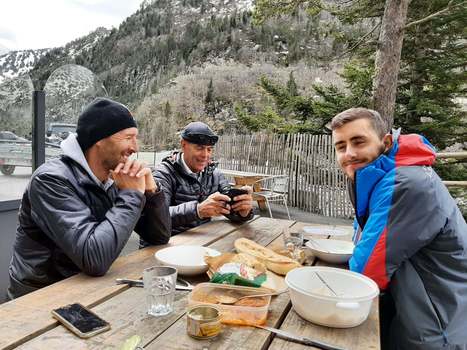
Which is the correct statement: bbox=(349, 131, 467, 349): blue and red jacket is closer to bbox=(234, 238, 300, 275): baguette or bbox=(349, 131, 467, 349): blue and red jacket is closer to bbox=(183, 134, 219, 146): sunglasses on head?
bbox=(234, 238, 300, 275): baguette

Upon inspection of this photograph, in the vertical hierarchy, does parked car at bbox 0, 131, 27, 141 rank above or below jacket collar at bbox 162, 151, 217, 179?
above

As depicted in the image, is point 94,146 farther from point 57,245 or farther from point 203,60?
point 203,60

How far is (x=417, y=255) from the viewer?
1.49 m

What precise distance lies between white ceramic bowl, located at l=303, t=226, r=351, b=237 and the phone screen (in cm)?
148

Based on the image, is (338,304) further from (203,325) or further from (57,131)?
(57,131)

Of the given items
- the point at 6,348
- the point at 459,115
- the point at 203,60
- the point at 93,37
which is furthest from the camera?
the point at 93,37

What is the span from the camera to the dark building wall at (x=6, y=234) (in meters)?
2.67

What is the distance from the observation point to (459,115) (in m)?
8.72

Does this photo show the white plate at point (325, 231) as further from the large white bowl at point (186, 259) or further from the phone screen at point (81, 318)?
the phone screen at point (81, 318)

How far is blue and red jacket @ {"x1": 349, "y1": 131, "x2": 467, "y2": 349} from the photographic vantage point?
1.40 m

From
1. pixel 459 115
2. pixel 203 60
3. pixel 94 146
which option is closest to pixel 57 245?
pixel 94 146

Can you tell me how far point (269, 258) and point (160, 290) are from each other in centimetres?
58

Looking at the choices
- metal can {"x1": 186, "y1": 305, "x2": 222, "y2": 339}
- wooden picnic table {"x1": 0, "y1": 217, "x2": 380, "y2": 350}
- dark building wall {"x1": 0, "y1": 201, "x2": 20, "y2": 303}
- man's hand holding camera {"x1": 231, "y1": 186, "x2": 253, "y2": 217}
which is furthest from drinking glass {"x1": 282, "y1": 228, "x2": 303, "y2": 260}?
dark building wall {"x1": 0, "y1": 201, "x2": 20, "y2": 303}

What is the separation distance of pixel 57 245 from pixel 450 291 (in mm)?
1617
